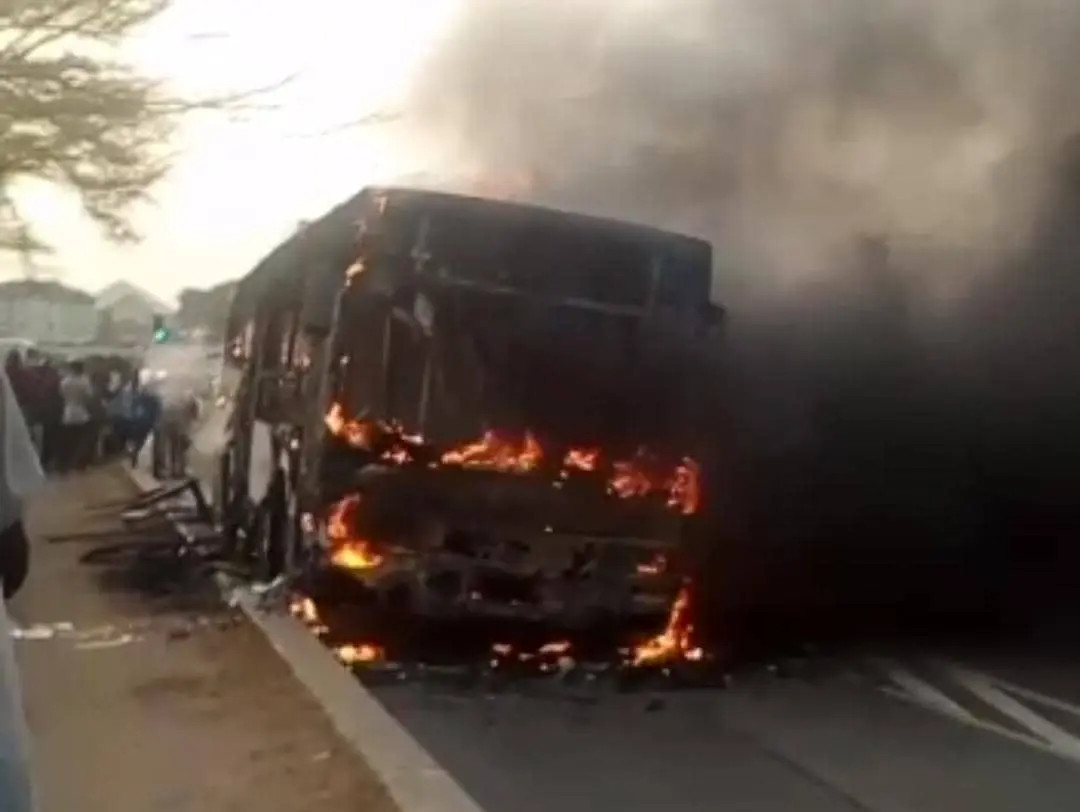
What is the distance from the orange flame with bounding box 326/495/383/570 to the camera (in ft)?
35.0

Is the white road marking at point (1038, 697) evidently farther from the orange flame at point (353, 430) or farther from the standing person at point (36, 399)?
the standing person at point (36, 399)

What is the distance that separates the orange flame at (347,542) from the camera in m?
10.7

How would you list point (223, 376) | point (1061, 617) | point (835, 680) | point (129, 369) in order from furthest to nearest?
point (129, 369)
point (223, 376)
point (1061, 617)
point (835, 680)

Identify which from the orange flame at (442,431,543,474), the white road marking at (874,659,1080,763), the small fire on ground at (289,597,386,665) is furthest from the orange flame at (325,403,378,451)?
the white road marking at (874,659,1080,763)

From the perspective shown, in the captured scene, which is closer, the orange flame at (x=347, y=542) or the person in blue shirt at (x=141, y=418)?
the orange flame at (x=347, y=542)

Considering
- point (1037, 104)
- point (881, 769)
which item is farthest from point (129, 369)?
point (881, 769)

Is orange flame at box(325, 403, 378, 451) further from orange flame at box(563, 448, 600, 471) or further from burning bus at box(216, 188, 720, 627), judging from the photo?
orange flame at box(563, 448, 600, 471)

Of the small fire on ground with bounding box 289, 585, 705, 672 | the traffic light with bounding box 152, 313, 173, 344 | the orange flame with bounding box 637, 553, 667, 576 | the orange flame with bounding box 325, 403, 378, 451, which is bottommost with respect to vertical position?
the small fire on ground with bounding box 289, 585, 705, 672

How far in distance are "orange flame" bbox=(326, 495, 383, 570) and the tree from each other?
2.64 m

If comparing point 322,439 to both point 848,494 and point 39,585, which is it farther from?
point 848,494

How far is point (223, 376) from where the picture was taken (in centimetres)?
1888

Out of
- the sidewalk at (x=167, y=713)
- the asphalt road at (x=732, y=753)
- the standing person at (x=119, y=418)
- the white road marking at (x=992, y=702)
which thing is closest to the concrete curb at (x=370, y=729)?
the sidewalk at (x=167, y=713)

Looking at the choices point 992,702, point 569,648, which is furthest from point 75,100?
point 992,702

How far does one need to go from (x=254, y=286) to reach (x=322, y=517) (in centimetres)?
672
